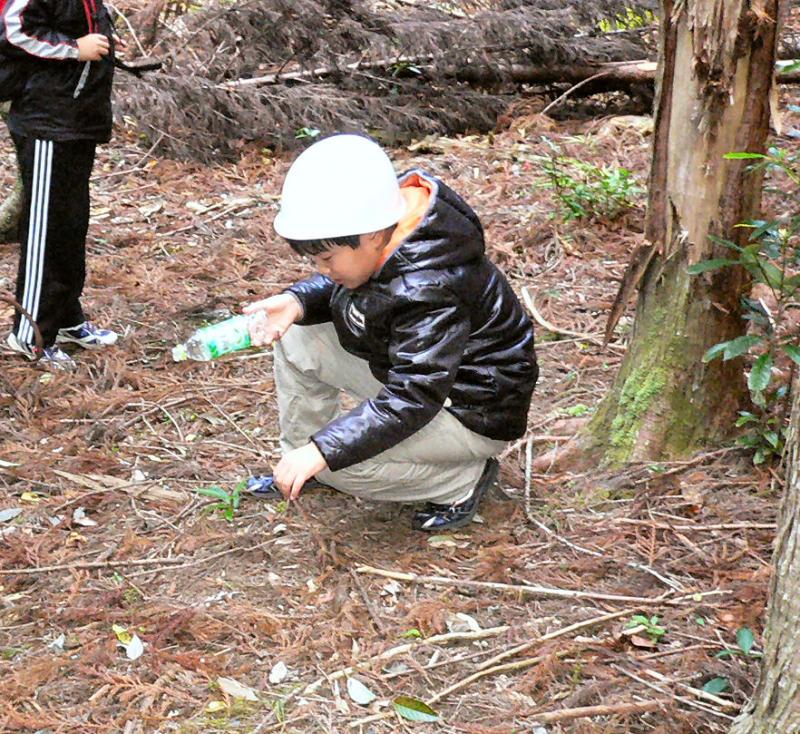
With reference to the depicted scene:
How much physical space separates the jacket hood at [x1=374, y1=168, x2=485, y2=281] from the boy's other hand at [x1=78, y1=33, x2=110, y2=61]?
1.92 meters

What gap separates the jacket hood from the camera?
276 centimetres

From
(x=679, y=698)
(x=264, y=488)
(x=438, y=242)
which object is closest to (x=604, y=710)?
(x=679, y=698)

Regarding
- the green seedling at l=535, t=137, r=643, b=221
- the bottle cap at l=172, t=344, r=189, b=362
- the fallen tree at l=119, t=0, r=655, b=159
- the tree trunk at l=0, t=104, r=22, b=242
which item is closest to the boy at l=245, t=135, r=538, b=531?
the bottle cap at l=172, t=344, r=189, b=362

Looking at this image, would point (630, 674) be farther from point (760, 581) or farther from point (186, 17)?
point (186, 17)

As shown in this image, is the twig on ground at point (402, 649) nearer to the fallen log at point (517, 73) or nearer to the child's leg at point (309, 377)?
the child's leg at point (309, 377)

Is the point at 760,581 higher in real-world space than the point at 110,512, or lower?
higher

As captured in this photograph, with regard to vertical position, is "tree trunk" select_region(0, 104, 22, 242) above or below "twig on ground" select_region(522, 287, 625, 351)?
below

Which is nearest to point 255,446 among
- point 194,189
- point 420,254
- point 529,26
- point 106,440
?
point 106,440

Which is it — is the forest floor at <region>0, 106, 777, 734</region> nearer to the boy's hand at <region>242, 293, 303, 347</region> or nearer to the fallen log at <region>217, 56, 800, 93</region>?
the boy's hand at <region>242, 293, 303, 347</region>

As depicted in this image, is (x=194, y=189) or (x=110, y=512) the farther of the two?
(x=194, y=189)

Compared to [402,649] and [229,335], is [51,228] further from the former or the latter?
[402,649]

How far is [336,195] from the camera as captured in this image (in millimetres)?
2656

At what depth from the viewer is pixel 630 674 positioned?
98.6 inches

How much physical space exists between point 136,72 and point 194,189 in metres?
1.70
